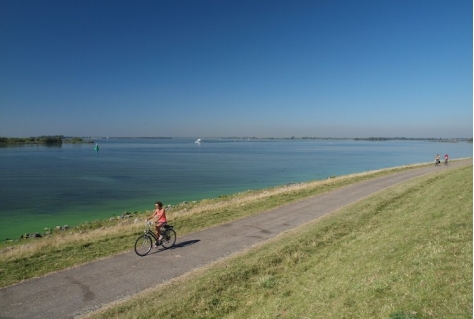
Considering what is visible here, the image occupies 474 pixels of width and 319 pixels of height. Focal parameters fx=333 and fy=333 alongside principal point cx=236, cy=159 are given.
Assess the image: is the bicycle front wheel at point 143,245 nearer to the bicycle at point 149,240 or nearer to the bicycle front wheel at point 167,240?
the bicycle at point 149,240

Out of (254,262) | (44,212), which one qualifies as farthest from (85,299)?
(44,212)

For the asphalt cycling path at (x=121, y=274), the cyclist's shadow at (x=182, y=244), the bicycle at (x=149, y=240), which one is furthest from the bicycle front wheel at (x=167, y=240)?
the asphalt cycling path at (x=121, y=274)

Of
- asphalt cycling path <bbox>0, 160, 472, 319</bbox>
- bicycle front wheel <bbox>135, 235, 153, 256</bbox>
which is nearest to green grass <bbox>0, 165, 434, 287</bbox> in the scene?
asphalt cycling path <bbox>0, 160, 472, 319</bbox>

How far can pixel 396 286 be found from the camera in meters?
7.27

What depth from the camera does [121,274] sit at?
1305cm

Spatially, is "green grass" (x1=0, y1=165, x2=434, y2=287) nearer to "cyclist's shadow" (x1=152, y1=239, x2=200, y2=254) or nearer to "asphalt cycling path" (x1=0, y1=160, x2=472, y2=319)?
"asphalt cycling path" (x1=0, y1=160, x2=472, y2=319)

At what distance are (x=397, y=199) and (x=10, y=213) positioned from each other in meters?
36.2

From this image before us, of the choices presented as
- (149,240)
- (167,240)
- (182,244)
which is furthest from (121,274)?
(182,244)

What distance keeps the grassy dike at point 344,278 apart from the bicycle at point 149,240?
3783 mm

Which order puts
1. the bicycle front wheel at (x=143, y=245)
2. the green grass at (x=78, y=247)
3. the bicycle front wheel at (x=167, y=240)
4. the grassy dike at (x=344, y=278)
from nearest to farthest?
the grassy dike at (x=344, y=278) → the green grass at (x=78, y=247) → the bicycle front wheel at (x=143, y=245) → the bicycle front wheel at (x=167, y=240)

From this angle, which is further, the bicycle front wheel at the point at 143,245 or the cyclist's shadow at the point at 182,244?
the cyclist's shadow at the point at 182,244

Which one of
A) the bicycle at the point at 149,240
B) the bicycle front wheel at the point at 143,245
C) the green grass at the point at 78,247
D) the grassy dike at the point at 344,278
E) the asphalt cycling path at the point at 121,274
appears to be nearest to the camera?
the grassy dike at the point at 344,278

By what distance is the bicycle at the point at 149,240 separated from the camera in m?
A: 15.6

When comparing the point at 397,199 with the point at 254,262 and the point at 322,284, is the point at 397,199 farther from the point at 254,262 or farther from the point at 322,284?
the point at 322,284
